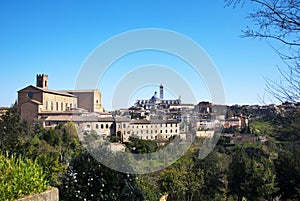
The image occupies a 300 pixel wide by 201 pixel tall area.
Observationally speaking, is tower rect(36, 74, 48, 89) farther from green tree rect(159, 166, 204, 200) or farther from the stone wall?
the stone wall

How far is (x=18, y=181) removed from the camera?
7.45ft

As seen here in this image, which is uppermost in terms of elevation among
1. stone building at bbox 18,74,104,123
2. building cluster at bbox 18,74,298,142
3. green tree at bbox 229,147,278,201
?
stone building at bbox 18,74,104,123

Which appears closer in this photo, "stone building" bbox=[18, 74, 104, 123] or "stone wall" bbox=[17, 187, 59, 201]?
"stone wall" bbox=[17, 187, 59, 201]

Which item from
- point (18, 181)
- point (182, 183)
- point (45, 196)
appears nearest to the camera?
point (18, 181)

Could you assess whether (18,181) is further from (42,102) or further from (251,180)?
(42,102)

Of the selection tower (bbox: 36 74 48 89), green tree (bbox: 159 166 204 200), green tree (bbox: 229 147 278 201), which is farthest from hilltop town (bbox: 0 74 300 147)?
tower (bbox: 36 74 48 89)

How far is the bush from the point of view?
213 centimetres

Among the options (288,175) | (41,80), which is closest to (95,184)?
(288,175)

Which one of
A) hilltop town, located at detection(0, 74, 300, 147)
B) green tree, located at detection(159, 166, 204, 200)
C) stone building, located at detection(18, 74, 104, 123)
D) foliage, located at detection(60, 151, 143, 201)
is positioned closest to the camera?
foliage, located at detection(60, 151, 143, 201)

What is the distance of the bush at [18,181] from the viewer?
6.99 feet

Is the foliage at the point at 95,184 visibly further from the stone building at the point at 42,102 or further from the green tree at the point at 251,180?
the stone building at the point at 42,102

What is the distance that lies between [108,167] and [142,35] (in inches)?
65.8

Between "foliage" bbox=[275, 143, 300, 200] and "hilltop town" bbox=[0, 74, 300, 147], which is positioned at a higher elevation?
"hilltop town" bbox=[0, 74, 300, 147]

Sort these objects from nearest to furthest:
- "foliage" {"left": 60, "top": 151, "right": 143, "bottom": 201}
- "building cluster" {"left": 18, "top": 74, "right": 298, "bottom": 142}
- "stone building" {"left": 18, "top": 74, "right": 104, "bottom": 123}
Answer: "foliage" {"left": 60, "top": 151, "right": 143, "bottom": 201} → "building cluster" {"left": 18, "top": 74, "right": 298, "bottom": 142} → "stone building" {"left": 18, "top": 74, "right": 104, "bottom": 123}
